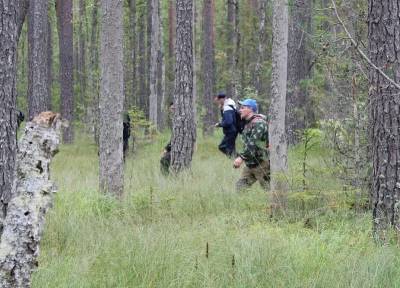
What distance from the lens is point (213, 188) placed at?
8.22 metres

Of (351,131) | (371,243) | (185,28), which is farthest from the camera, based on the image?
(185,28)

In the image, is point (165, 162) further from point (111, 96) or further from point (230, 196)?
point (230, 196)

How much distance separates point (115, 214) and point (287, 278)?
323cm

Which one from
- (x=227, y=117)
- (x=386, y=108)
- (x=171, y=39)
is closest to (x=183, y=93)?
(x=227, y=117)

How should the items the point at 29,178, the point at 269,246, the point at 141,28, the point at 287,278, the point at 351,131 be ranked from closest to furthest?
1. the point at 29,178
2. the point at 287,278
3. the point at 269,246
4. the point at 351,131
5. the point at 141,28

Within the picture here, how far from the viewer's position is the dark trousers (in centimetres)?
1279

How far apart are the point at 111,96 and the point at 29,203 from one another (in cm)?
557

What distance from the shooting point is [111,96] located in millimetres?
8180

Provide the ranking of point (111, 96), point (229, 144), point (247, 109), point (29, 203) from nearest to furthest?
point (29, 203)
point (111, 96)
point (247, 109)
point (229, 144)

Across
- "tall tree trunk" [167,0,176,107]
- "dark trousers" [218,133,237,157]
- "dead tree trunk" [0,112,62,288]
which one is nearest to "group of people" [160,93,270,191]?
"dark trousers" [218,133,237,157]

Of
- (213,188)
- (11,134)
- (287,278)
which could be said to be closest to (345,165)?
(213,188)

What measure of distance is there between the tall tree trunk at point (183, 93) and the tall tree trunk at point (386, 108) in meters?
6.17

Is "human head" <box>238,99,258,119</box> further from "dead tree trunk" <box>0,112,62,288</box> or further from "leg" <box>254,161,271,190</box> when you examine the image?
"dead tree trunk" <box>0,112,62,288</box>

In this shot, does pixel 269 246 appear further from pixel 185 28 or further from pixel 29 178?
pixel 185 28
